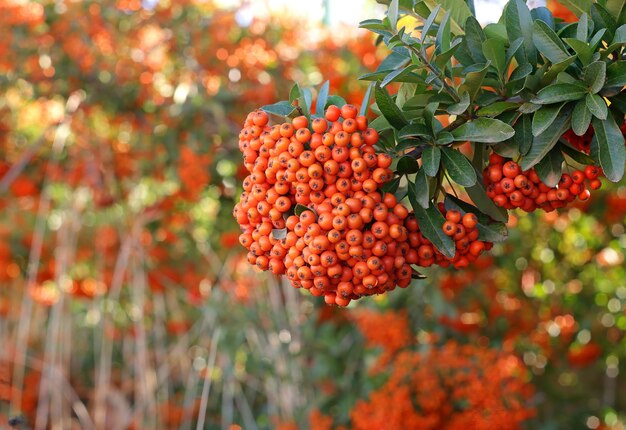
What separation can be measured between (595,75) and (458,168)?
24 cm

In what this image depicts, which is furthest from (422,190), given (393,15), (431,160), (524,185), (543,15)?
(543,15)

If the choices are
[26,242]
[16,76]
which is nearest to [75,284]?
[26,242]

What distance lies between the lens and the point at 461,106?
1122 mm

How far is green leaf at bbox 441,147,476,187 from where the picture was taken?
111cm

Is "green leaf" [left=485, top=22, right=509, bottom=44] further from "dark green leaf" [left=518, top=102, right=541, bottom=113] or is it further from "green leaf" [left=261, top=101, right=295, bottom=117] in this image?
"green leaf" [left=261, top=101, right=295, bottom=117]

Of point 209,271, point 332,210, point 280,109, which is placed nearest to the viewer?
point 332,210

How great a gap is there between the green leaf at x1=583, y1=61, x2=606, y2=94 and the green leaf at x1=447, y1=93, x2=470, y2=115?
0.17 meters

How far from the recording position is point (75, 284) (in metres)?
3.85

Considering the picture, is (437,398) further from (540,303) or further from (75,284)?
(75,284)

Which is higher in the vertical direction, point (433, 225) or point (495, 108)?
point (495, 108)

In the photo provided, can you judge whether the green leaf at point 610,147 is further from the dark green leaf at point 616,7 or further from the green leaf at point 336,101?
the green leaf at point 336,101

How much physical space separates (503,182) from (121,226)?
8.79 feet

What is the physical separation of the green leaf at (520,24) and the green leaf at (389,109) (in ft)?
0.67

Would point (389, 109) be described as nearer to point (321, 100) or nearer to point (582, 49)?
point (321, 100)
